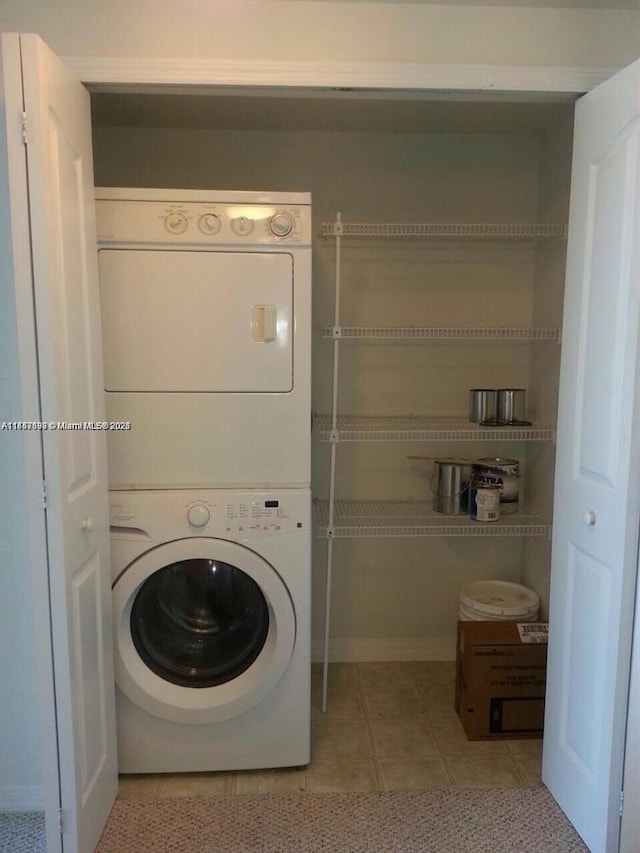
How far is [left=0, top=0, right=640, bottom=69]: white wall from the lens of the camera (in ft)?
5.44

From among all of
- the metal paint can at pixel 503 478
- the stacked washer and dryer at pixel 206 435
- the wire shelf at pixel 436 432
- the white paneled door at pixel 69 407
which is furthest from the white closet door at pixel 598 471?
the white paneled door at pixel 69 407

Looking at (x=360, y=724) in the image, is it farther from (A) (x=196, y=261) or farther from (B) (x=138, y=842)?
(A) (x=196, y=261)

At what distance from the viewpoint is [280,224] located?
1.87 m

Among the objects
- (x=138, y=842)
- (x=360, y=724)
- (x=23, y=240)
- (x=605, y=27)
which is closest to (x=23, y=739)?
(x=138, y=842)

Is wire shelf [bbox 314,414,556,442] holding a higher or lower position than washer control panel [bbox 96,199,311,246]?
lower

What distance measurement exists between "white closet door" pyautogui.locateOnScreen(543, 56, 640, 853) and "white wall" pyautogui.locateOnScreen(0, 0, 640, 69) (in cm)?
19

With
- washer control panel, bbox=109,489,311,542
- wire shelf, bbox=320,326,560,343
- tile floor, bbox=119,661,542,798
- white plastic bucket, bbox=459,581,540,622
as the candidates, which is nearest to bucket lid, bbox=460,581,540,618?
white plastic bucket, bbox=459,581,540,622

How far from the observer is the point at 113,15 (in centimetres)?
166

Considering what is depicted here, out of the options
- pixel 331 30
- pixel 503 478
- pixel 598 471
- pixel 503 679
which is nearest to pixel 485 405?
pixel 503 478

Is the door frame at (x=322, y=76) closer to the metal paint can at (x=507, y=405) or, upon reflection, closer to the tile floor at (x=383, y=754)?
the metal paint can at (x=507, y=405)

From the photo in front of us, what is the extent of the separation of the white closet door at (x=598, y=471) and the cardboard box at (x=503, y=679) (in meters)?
0.32

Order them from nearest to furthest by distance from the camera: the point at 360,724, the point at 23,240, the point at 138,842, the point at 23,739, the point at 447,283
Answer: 1. the point at 23,240
2. the point at 138,842
3. the point at 23,739
4. the point at 360,724
5. the point at 447,283

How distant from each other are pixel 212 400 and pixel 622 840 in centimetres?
162

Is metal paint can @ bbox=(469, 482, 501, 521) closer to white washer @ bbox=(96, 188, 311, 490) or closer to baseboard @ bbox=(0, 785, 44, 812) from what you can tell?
white washer @ bbox=(96, 188, 311, 490)
